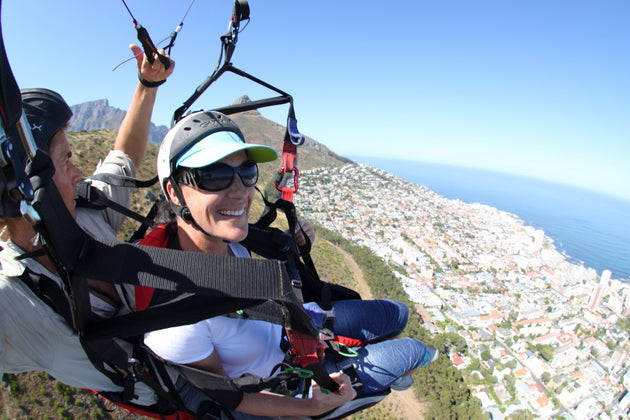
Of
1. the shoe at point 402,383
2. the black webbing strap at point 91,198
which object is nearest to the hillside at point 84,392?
the black webbing strap at point 91,198

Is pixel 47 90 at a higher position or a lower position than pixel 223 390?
higher

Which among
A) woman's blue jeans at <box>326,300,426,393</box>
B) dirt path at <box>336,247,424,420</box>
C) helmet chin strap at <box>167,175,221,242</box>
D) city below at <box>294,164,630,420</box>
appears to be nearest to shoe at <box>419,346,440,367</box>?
woman's blue jeans at <box>326,300,426,393</box>

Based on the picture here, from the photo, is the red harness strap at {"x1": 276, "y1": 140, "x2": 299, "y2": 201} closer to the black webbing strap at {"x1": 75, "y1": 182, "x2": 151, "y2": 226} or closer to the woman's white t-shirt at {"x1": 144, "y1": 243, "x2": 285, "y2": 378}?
the woman's white t-shirt at {"x1": 144, "y1": 243, "x2": 285, "y2": 378}

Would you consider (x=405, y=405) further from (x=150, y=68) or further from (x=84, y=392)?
(x=150, y=68)

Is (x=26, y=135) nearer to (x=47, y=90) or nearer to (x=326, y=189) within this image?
(x=47, y=90)

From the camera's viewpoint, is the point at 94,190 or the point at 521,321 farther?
the point at 521,321

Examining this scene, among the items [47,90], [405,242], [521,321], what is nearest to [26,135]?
[47,90]

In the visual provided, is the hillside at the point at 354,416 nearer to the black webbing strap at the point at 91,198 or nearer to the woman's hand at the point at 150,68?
the black webbing strap at the point at 91,198
